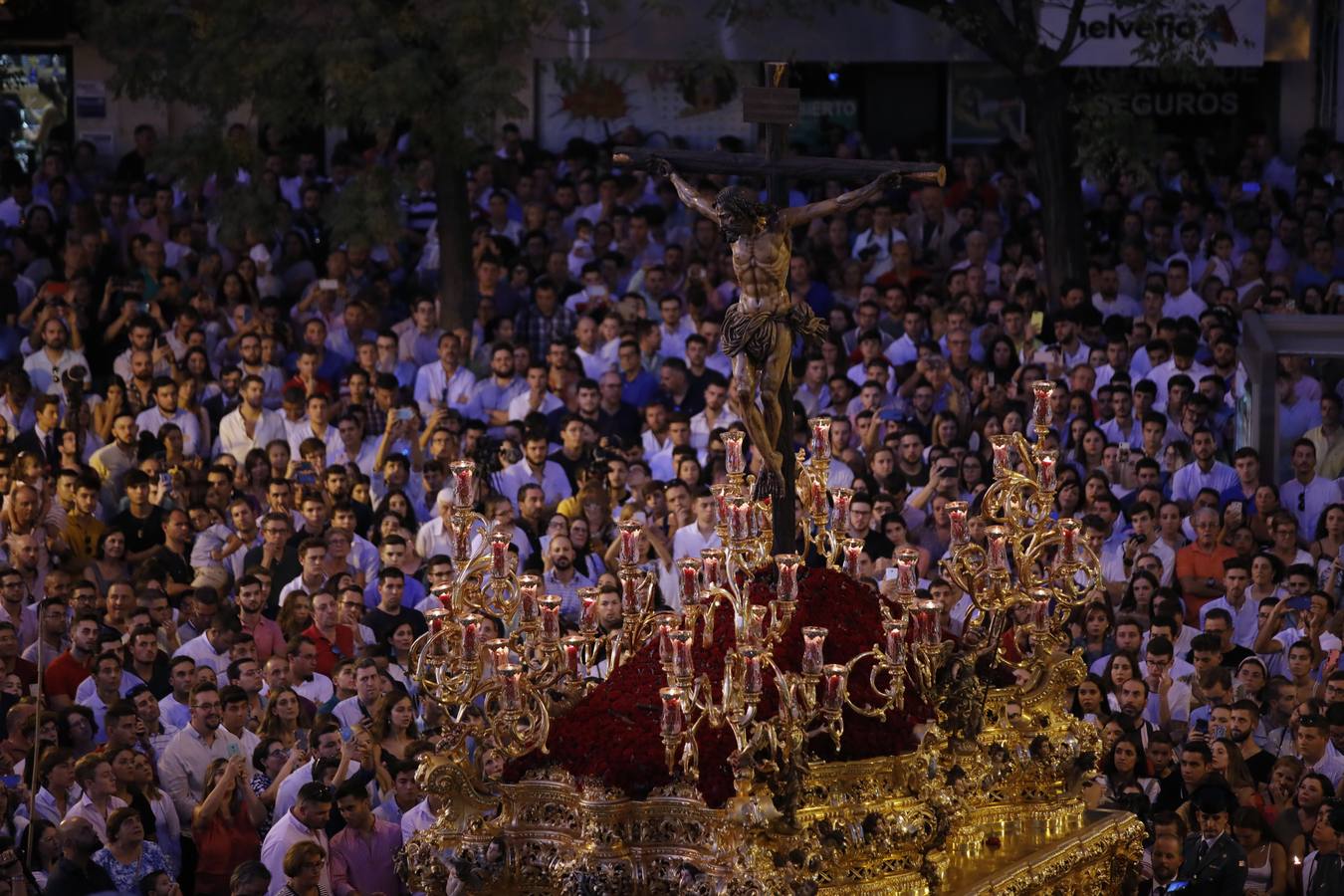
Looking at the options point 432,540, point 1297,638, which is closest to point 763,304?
point 1297,638

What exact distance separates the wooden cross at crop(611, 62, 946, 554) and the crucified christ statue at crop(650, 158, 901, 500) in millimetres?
88

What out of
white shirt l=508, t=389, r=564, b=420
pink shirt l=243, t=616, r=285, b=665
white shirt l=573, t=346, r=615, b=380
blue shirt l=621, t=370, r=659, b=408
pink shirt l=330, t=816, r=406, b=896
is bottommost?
pink shirt l=330, t=816, r=406, b=896

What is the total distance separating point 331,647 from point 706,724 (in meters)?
5.04

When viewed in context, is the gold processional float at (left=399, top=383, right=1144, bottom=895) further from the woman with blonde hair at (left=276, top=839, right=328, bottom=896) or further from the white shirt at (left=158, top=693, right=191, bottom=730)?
the white shirt at (left=158, top=693, right=191, bottom=730)

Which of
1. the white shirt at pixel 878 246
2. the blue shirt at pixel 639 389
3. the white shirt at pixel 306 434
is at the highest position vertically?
the white shirt at pixel 878 246

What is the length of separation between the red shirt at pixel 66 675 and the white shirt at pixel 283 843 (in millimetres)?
2240

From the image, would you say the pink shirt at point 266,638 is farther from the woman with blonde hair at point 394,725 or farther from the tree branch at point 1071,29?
the tree branch at point 1071,29

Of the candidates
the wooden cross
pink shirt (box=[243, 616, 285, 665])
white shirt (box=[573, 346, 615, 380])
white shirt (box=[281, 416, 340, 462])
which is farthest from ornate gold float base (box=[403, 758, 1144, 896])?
white shirt (box=[573, 346, 615, 380])

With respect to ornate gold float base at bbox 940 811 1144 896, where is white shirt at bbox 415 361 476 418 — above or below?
above

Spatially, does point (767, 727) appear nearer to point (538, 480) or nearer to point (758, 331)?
point (758, 331)

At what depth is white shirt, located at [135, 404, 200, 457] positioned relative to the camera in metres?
15.3

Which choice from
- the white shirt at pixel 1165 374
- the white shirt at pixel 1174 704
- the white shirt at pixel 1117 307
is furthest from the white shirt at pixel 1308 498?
the white shirt at pixel 1117 307

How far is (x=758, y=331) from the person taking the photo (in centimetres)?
809

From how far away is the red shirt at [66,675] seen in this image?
11953 mm
